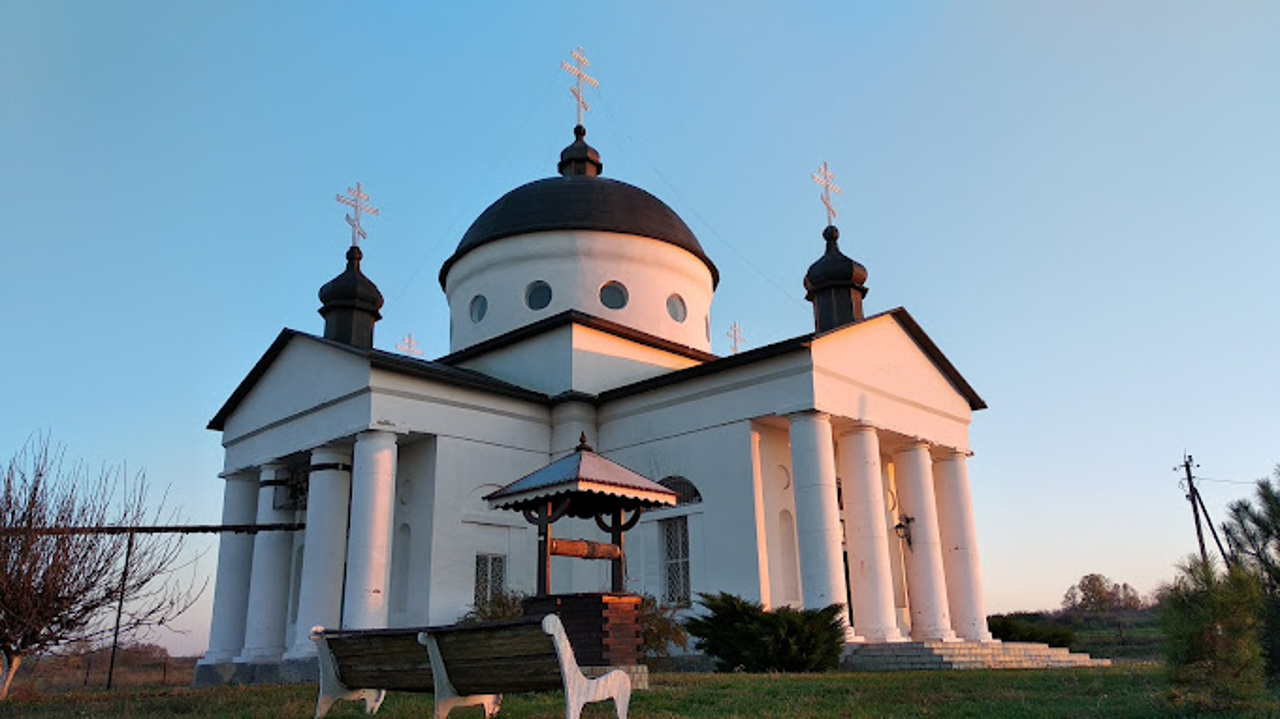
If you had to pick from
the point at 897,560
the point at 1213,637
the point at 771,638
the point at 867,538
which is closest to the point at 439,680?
the point at 1213,637

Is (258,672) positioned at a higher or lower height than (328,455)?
lower

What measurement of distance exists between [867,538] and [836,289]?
18.4 feet

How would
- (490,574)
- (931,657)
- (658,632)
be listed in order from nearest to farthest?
1. (931,657)
2. (658,632)
3. (490,574)

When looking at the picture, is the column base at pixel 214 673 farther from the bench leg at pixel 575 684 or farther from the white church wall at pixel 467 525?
the bench leg at pixel 575 684

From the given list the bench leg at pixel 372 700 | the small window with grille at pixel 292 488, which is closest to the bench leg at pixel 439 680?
the bench leg at pixel 372 700

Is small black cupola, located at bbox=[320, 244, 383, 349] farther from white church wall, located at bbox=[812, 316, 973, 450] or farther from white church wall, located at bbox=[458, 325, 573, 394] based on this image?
white church wall, located at bbox=[812, 316, 973, 450]

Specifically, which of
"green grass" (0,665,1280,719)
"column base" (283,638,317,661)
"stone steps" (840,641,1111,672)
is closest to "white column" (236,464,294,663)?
"column base" (283,638,317,661)

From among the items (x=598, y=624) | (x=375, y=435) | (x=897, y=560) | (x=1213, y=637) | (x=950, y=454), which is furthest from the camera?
(x=950, y=454)

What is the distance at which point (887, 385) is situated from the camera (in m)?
20.1

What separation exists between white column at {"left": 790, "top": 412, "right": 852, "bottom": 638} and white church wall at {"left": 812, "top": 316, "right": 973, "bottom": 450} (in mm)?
599

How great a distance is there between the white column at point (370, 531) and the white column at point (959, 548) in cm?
1206

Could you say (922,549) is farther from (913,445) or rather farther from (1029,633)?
(1029,633)

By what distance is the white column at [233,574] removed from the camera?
70.1 feet

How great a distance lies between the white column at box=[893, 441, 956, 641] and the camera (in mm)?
19656
